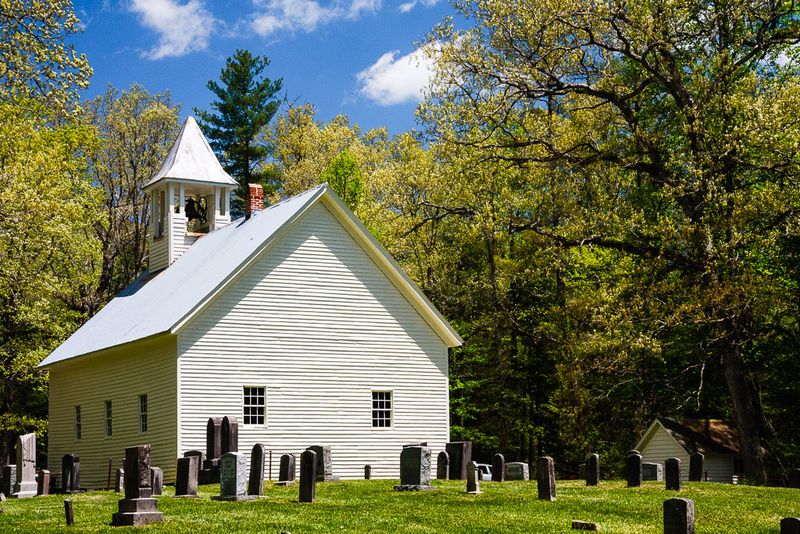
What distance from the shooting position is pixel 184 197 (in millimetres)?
39312

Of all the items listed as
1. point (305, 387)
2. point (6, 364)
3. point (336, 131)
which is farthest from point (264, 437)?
point (336, 131)

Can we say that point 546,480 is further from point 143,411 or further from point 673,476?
point 143,411

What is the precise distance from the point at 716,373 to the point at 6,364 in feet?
94.8

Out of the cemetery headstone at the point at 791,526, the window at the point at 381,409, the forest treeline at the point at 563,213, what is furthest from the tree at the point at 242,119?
the cemetery headstone at the point at 791,526

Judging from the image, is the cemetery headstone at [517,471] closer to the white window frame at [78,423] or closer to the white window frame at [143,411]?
the white window frame at [143,411]

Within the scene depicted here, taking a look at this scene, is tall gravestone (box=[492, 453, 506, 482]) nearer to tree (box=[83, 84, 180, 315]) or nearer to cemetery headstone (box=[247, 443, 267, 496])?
cemetery headstone (box=[247, 443, 267, 496])

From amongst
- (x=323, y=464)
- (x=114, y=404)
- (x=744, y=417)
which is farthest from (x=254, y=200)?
(x=744, y=417)

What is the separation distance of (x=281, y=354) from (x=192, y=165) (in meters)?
11.5

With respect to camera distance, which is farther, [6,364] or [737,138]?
[6,364]

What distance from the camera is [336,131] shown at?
66250 mm

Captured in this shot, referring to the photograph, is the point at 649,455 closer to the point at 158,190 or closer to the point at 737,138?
the point at 737,138

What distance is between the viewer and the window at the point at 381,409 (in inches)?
1292

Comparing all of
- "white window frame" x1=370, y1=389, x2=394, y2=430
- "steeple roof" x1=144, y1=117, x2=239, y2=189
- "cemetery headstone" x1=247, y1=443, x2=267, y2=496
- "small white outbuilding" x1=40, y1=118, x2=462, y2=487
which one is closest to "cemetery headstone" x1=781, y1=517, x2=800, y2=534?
"cemetery headstone" x1=247, y1=443, x2=267, y2=496

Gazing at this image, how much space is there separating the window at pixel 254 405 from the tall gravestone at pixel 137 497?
13.1 meters
